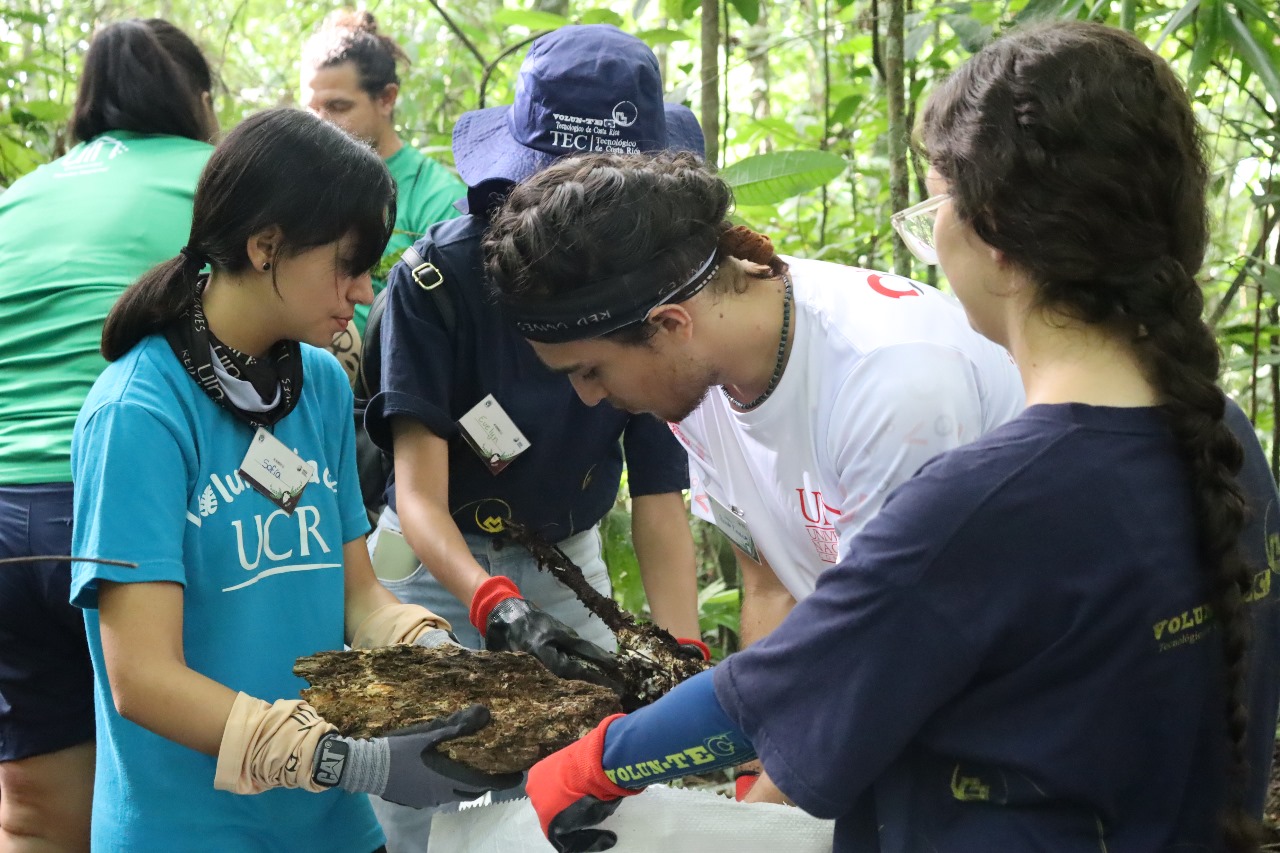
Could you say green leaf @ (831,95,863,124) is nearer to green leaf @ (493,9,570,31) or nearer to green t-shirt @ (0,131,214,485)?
green leaf @ (493,9,570,31)

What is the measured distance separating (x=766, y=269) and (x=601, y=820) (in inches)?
35.2

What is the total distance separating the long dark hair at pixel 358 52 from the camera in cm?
346

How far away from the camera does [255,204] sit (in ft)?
5.38

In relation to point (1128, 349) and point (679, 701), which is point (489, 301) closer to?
point (679, 701)

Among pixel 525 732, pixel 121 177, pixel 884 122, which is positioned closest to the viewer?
pixel 525 732

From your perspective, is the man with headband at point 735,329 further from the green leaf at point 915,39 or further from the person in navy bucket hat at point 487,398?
the green leaf at point 915,39

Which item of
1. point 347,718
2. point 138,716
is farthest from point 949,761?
point 138,716

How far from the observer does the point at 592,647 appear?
6.43 feet

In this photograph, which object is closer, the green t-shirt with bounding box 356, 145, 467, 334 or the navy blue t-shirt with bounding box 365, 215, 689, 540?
the navy blue t-shirt with bounding box 365, 215, 689, 540

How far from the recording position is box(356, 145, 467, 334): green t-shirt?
322 cm

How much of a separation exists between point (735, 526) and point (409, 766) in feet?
2.44

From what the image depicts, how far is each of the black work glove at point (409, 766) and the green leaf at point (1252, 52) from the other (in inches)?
72.9

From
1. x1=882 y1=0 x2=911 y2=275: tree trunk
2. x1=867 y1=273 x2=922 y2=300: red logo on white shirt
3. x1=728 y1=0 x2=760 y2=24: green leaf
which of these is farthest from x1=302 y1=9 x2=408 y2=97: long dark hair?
x1=867 y1=273 x2=922 y2=300: red logo on white shirt

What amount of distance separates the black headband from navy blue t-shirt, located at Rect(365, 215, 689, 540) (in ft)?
1.52
